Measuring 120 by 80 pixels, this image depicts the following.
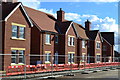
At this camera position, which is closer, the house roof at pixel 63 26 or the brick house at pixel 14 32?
the brick house at pixel 14 32

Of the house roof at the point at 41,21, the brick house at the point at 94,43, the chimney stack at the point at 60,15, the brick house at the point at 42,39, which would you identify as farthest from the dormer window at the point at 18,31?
the brick house at the point at 94,43

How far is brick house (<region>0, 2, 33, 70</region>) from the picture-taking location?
2411 cm

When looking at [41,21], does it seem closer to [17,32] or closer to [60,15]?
[60,15]

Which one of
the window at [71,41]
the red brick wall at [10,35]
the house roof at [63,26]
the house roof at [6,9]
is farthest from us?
the window at [71,41]

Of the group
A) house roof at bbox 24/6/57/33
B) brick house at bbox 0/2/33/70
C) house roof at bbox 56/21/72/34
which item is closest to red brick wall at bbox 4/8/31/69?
brick house at bbox 0/2/33/70

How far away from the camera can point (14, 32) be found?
25812 millimetres

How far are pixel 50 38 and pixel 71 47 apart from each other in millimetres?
6808

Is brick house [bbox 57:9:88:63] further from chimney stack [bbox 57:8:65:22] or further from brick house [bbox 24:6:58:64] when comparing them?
brick house [bbox 24:6:58:64]

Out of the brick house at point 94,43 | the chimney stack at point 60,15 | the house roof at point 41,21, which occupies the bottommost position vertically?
the brick house at point 94,43

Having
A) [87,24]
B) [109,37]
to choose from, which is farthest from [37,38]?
[109,37]

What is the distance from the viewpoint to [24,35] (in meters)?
27.3

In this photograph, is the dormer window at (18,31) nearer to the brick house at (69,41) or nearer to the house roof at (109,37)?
the brick house at (69,41)

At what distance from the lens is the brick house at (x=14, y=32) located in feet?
79.1

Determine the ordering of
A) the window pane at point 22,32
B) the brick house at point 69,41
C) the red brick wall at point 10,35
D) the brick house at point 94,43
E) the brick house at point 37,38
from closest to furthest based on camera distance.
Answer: the red brick wall at point 10,35
the brick house at point 37,38
the window pane at point 22,32
the brick house at point 69,41
the brick house at point 94,43
